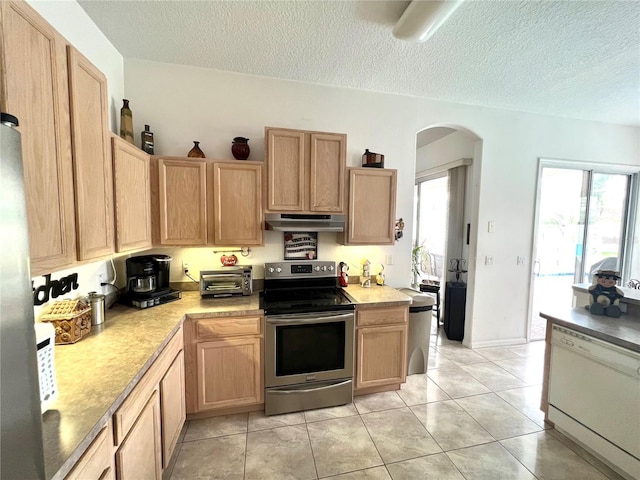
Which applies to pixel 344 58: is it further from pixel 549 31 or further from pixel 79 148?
pixel 79 148

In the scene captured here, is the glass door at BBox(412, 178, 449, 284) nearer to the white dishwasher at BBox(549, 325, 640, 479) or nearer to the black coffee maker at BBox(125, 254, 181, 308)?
the white dishwasher at BBox(549, 325, 640, 479)

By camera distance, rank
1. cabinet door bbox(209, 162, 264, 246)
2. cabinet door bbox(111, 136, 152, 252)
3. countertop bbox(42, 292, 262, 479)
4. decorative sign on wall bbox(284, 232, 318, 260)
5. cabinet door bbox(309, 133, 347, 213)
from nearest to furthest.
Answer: countertop bbox(42, 292, 262, 479) < cabinet door bbox(111, 136, 152, 252) < cabinet door bbox(209, 162, 264, 246) < cabinet door bbox(309, 133, 347, 213) < decorative sign on wall bbox(284, 232, 318, 260)

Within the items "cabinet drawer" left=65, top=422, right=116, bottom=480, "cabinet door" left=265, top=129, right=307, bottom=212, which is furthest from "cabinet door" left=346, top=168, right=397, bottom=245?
"cabinet drawer" left=65, top=422, right=116, bottom=480

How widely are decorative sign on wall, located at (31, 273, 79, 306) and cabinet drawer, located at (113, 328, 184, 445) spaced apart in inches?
26.6

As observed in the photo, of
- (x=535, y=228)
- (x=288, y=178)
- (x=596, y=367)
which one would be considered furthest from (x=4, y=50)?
(x=535, y=228)

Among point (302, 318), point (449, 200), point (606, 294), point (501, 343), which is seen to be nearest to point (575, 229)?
point (449, 200)

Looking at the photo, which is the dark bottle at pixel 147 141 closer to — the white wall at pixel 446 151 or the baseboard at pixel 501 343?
the white wall at pixel 446 151

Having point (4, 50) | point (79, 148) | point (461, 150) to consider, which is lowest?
point (79, 148)

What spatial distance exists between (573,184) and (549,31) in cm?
277

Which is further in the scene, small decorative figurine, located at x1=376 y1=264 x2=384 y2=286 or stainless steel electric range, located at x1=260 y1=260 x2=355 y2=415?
small decorative figurine, located at x1=376 y1=264 x2=384 y2=286

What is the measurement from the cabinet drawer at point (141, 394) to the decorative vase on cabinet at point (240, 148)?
5.15 ft

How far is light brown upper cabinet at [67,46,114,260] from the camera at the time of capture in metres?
1.24

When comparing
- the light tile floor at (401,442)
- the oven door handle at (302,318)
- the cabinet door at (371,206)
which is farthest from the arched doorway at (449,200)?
the oven door handle at (302,318)

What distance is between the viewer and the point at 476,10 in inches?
67.1
